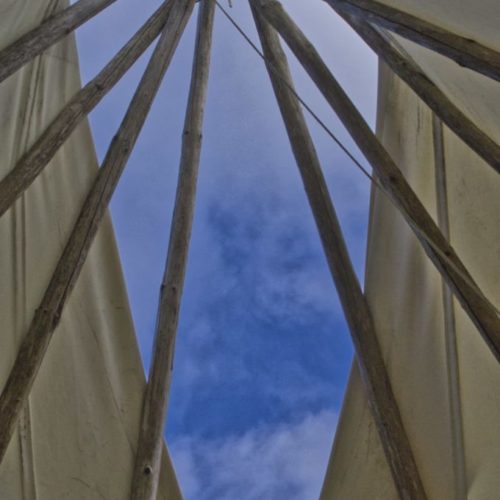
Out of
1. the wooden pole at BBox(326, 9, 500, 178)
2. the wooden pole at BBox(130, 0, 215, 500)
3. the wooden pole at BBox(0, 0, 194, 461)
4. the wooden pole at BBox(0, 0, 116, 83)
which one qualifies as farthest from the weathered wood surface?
the wooden pole at BBox(0, 0, 116, 83)

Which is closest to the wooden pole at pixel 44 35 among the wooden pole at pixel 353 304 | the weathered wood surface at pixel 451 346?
the wooden pole at pixel 353 304

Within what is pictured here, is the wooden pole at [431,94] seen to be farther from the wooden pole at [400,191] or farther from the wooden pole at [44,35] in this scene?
the wooden pole at [44,35]

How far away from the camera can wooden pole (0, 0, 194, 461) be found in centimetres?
405

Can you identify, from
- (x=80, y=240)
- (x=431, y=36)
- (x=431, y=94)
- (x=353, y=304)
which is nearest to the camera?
(x=431, y=36)

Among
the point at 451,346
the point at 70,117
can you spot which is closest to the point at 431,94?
the point at 451,346

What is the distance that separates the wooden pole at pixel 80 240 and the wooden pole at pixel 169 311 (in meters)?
0.39

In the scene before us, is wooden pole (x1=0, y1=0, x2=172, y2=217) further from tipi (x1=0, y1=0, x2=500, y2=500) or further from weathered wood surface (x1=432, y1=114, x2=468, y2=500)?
weathered wood surface (x1=432, y1=114, x2=468, y2=500)

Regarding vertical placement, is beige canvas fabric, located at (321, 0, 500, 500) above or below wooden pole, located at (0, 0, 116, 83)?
below

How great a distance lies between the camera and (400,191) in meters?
4.48

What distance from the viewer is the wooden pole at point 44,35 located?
4.30 meters

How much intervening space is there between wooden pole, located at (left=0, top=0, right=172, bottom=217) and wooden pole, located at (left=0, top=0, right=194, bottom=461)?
0.38 feet

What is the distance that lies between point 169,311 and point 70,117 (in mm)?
1283

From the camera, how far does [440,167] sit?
16.3 feet

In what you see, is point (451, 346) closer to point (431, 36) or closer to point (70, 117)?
point (431, 36)
